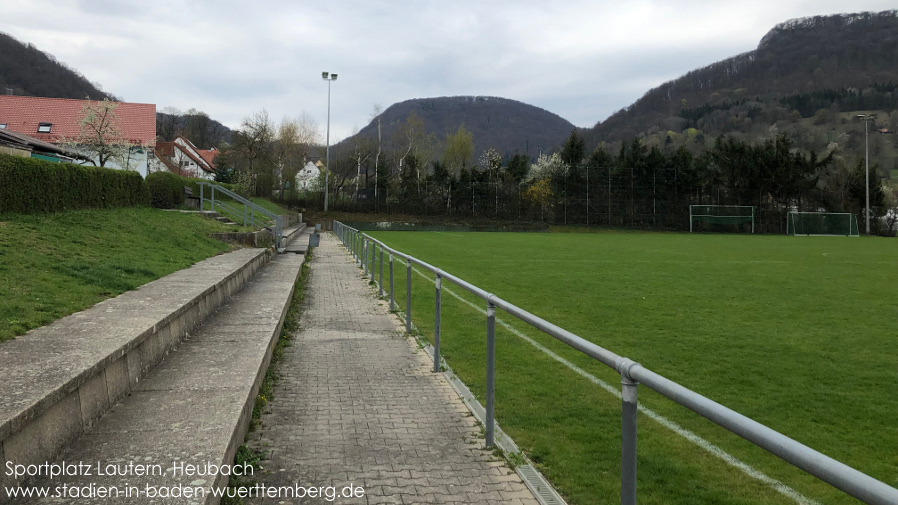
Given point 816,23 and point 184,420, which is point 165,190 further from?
point 816,23

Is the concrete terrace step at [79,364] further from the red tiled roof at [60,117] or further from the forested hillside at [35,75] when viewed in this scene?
the forested hillside at [35,75]

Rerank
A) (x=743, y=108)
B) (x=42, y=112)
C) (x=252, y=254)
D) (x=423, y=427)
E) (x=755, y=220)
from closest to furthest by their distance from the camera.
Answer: (x=423, y=427), (x=252, y=254), (x=42, y=112), (x=755, y=220), (x=743, y=108)

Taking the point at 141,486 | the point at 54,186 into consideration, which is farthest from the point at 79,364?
the point at 54,186

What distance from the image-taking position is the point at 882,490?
1308 millimetres

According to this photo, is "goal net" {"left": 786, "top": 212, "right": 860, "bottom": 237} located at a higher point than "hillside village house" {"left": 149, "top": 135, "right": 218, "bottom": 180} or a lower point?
lower

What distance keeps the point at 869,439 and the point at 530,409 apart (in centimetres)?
227

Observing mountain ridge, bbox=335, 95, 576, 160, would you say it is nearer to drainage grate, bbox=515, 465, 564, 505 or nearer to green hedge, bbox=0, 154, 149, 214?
green hedge, bbox=0, 154, 149, 214

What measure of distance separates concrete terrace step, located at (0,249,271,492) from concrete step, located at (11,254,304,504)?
0.11 meters

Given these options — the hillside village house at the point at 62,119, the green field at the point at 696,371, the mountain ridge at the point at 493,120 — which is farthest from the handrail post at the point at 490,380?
the mountain ridge at the point at 493,120

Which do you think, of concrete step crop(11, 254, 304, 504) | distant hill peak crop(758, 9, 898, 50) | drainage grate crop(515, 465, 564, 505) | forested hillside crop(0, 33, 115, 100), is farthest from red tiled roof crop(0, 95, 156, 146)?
distant hill peak crop(758, 9, 898, 50)

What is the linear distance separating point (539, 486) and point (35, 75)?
7093 centimetres

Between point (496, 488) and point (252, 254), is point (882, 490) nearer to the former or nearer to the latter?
point (496, 488)

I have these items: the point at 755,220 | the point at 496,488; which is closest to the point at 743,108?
the point at 755,220

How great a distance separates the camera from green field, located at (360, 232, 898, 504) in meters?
3.76
